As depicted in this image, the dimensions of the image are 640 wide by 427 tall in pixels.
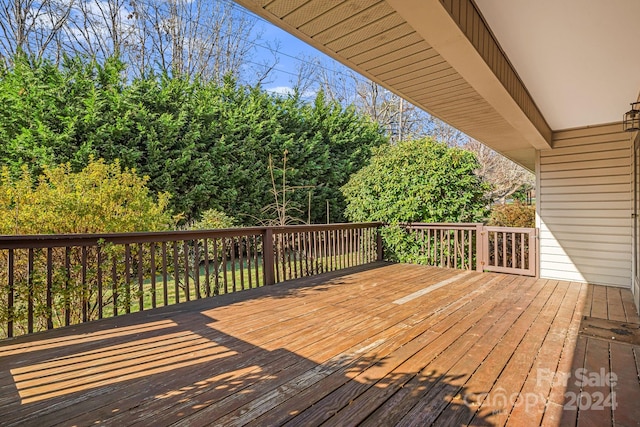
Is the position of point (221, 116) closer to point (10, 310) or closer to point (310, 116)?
point (310, 116)

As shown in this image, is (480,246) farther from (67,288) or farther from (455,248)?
(67,288)

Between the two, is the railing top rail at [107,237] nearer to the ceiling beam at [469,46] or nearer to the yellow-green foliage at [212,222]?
the yellow-green foliage at [212,222]

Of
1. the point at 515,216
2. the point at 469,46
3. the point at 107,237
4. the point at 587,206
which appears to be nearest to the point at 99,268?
the point at 107,237

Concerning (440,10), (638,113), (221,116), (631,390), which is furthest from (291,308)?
(221,116)

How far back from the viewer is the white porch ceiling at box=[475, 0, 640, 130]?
192cm

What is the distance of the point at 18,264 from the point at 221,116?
4.91 meters

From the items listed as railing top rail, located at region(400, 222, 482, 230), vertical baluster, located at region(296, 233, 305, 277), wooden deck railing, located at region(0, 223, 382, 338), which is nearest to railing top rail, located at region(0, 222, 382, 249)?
wooden deck railing, located at region(0, 223, 382, 338)

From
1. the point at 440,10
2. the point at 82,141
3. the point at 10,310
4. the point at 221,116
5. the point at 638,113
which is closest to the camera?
the point at 440,10

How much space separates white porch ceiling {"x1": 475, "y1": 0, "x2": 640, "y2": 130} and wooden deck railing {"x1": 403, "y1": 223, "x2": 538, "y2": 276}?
7.21 feet

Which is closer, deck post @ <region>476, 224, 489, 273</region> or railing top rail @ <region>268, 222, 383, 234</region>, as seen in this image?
railing top rail @ <region>268, 222, 383, 234</region>

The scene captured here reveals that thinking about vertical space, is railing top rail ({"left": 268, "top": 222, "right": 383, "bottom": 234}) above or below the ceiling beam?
below

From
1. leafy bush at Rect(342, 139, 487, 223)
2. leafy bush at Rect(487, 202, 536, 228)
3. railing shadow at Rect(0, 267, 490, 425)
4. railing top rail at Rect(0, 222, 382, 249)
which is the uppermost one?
leafy bush at Rect(342, 139, 487, 223)

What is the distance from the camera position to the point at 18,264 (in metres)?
3.37

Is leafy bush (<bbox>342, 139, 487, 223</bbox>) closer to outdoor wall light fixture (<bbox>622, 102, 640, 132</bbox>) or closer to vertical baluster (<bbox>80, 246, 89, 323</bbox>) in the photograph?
outdoor wall light fixture (<bbox>622, 102, 640, 132</bbox>)
